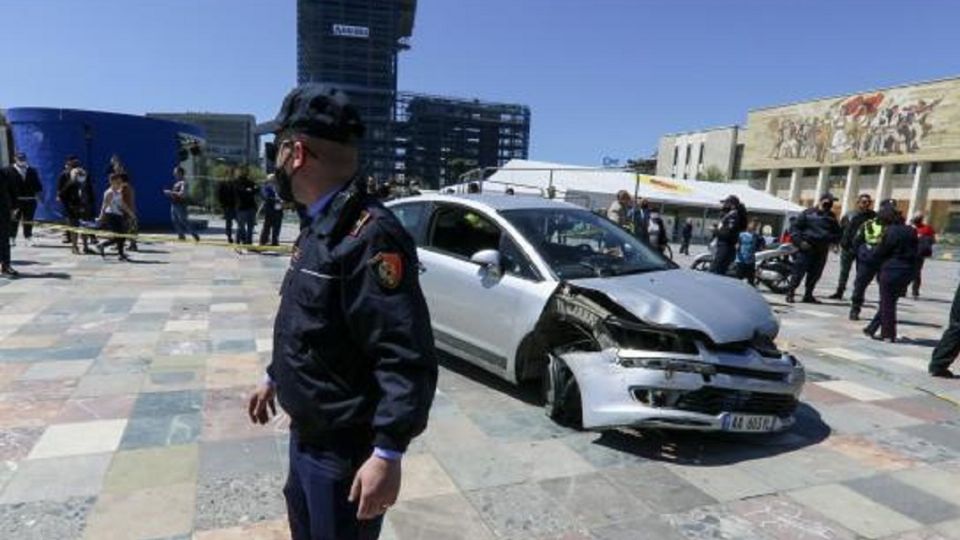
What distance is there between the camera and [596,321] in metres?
4.32

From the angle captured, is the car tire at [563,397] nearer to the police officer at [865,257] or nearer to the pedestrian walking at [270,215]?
the police officer at [865,257]

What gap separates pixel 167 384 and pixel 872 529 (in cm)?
466

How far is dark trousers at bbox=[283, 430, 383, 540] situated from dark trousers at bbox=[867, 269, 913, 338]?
7849 mm

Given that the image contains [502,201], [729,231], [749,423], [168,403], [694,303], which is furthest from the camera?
[729,231]

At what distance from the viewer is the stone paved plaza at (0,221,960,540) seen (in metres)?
3.26

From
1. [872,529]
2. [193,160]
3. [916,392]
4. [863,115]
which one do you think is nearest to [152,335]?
[872,529]

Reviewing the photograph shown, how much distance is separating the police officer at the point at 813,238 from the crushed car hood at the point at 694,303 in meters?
7.24

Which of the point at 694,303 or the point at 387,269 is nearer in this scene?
the point at 387,269

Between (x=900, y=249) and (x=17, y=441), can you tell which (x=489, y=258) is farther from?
(x=900, y=249)

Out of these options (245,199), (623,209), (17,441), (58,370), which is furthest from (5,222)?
(623,209)

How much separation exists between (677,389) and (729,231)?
25.6 ft

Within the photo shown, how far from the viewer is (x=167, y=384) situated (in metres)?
5.16

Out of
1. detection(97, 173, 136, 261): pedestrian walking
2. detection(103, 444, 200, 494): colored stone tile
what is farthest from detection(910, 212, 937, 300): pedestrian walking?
detection(97, 173, 136, 261): pedestrian walking

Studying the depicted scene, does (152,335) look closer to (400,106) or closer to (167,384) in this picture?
(167,384)
